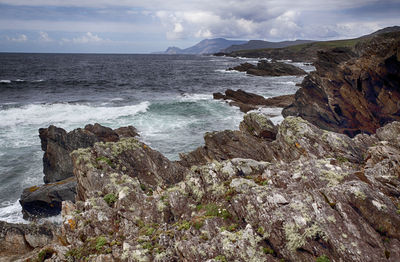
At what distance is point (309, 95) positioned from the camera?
128ft

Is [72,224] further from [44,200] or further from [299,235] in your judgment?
[44,200]

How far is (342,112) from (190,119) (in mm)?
23327

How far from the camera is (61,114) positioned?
1743 inches

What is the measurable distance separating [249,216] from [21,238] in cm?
1238

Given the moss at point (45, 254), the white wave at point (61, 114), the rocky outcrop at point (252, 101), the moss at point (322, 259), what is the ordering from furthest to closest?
1. the rocky outcrop at point (252, 101)
2. the white wave at point (61, 114)
3. the moss at point (45, 254)
4. the moss at point (322, 259)

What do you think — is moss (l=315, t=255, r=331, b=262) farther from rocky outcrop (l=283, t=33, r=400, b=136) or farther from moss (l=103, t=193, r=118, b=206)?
rocky outcrop (l=283, t=33, r=400, b=136)

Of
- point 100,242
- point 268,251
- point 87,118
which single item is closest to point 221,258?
point 268,251

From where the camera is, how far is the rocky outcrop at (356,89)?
26.1m

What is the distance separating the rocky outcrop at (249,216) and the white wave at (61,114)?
103ft

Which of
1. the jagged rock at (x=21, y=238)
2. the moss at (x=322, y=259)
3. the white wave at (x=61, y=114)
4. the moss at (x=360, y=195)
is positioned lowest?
the jagged rock at (x=21, y=238)

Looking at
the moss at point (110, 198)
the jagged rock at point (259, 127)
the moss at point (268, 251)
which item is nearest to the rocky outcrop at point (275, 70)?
the jagged rock at point (259, 127)

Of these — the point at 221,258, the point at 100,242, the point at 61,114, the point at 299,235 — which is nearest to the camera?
the point at 221,258

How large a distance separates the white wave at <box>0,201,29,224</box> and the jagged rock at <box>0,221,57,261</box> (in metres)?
6.22

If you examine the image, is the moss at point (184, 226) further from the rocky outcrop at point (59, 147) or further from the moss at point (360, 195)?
the rocky outcrop at point (59, 147)
